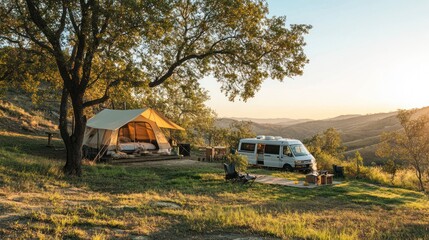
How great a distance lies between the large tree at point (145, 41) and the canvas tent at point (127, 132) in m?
5.10

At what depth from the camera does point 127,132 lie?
2295 centimetres

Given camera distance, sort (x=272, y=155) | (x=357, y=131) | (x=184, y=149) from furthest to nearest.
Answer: (x=357, y=131) → (x=184, y=149) → (x=272, y=155)

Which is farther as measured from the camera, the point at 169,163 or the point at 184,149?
the point at 184,149

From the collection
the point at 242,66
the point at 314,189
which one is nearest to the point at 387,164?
the point at 314,189

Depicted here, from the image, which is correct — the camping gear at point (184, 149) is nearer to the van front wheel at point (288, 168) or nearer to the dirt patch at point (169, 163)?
the dirt patch at point (169, 163)

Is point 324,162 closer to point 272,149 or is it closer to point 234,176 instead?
point 272,149

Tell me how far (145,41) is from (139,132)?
10790 millimetres

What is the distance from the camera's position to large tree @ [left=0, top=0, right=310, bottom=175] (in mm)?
12383

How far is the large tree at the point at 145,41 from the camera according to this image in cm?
1238

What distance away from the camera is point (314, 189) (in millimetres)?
13664

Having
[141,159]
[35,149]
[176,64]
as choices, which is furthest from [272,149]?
[35,149]

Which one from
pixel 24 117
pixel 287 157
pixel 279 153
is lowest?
pixel 287 157

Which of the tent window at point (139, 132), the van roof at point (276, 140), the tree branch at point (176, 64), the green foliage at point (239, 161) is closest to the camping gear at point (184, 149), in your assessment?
the tent window at point (139, 132)

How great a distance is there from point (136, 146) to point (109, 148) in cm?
172
